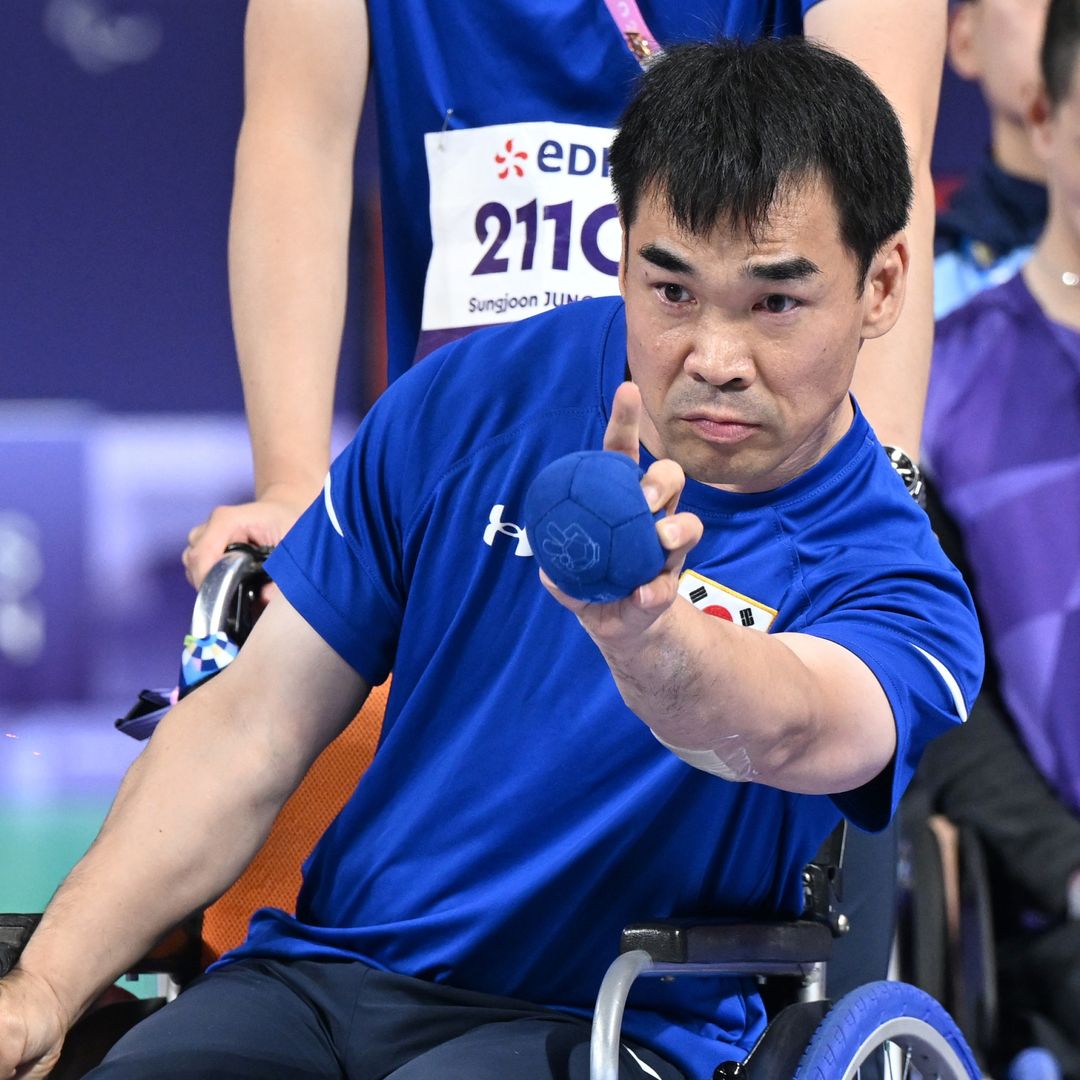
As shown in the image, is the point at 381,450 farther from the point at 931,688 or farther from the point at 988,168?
the point at 988,168

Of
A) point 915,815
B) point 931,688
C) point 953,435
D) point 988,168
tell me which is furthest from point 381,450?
point 988,168

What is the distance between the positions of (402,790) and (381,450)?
28 cm

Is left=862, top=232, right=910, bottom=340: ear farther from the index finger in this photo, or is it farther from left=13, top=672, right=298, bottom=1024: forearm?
left=13, top=672, right=298, bottom=1024: forearm

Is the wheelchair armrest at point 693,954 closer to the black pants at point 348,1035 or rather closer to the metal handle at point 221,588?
the black pants at point 348,1035

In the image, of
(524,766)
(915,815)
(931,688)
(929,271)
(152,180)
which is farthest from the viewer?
(152,180)

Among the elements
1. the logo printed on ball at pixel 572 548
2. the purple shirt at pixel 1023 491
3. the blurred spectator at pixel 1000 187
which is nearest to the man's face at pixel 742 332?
the logo printed on ball at pixel 572 548

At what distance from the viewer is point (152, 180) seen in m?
3.58

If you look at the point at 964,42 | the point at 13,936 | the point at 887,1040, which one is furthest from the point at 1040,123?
the point at 13,936

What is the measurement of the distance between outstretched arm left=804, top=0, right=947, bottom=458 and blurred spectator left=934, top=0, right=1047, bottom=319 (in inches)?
55.7

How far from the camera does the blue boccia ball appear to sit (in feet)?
3.45

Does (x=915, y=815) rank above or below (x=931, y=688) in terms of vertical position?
below

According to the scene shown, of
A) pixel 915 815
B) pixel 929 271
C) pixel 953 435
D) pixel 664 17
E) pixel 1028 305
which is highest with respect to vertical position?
pixel 664 17

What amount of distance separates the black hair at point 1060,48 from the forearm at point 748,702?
7.15ft

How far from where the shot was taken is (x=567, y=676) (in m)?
1.48
